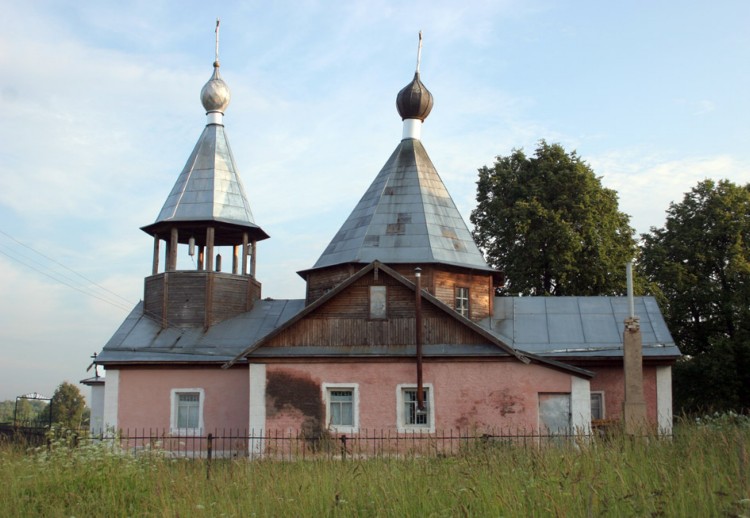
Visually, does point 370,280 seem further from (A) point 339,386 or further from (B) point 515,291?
(B) point 515,291

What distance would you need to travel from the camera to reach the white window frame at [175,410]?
66.1 feet

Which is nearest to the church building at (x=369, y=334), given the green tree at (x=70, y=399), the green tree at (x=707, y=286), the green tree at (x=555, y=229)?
the green tree at (x=555, y=229)

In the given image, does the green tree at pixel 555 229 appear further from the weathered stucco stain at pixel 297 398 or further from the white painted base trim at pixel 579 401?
the weathered stucco stain at pixel 297 398

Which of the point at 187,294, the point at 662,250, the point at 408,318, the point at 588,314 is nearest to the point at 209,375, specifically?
the point at 187,294

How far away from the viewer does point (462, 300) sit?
21.7m

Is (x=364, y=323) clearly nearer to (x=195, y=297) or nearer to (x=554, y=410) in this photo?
(x=554, y=410)

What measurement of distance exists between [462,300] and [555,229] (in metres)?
7.59

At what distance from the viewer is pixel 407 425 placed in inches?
683

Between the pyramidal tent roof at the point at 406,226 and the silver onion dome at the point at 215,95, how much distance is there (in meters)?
5.11

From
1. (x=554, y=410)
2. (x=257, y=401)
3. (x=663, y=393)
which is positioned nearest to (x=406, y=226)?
(x=257, y=401)

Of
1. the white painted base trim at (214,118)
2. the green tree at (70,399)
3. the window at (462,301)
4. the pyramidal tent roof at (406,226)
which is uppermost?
the white painted base trim at (214,118)

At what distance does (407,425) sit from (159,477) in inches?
345

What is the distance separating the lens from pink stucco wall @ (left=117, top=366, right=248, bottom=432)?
20.1m

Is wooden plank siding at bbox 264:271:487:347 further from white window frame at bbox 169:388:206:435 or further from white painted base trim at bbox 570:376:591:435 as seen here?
white window frame at bbox 169:388:206:435
